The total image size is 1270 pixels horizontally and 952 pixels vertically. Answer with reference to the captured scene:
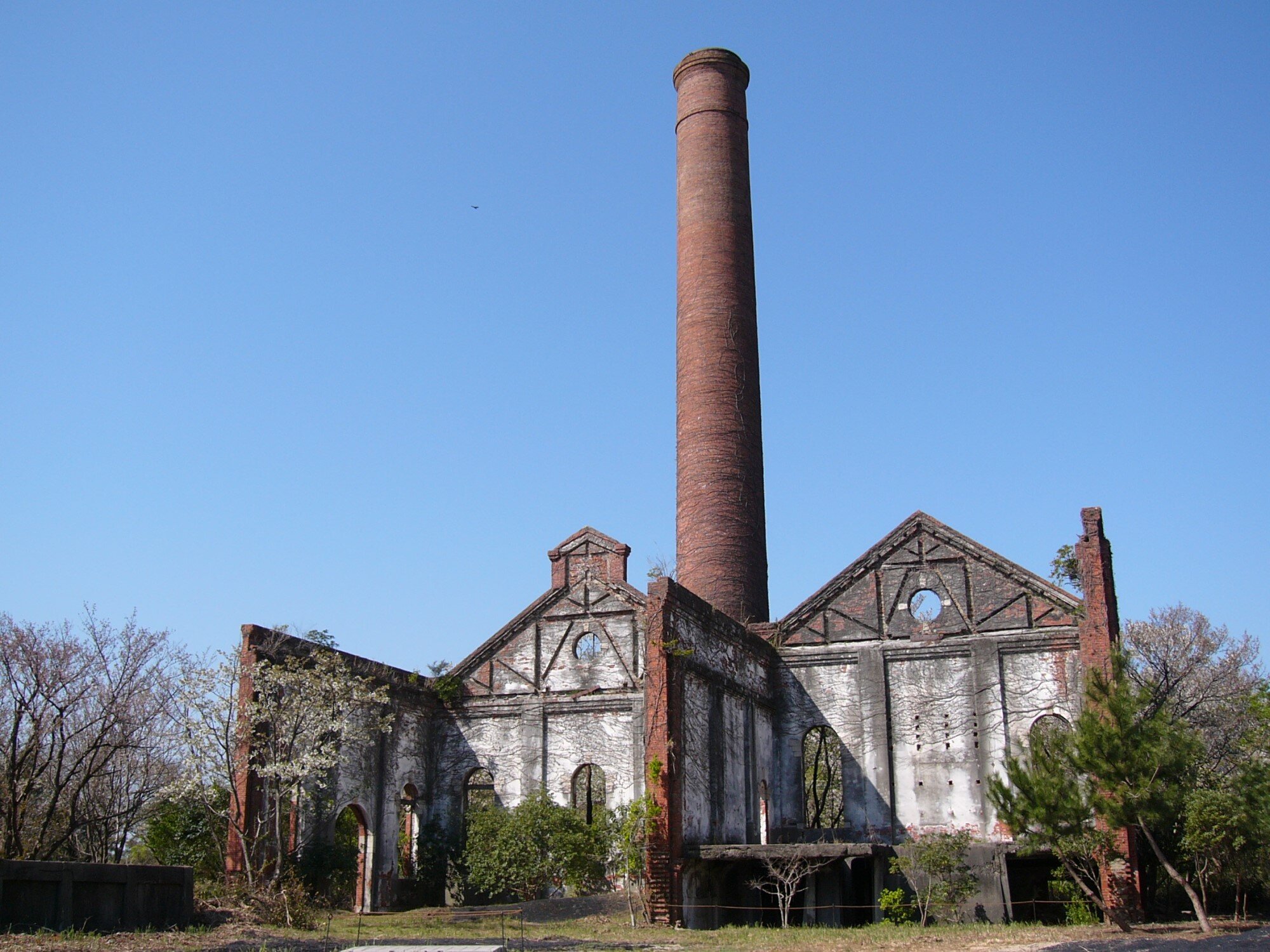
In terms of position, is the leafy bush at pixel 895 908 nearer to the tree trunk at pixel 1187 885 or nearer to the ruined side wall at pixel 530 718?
the tree trunk at pixel 1187 885

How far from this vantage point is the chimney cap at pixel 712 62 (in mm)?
31406

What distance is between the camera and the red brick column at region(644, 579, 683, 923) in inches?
744

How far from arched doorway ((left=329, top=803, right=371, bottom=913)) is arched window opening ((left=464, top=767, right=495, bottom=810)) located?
2424 millimetres

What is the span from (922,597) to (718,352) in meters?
7.67

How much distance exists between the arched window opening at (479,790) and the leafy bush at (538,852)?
4.84 feet

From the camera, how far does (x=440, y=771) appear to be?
984 inches

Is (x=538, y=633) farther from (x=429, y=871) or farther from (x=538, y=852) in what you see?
(x=429, y=871)

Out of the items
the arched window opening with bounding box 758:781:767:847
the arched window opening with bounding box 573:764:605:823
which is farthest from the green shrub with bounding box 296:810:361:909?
the arched window opening with bounding box 758:781:767:847

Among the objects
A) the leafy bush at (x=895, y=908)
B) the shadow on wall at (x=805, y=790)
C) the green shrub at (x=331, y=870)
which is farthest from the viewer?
the shadow on wall at (x=805, y=790)

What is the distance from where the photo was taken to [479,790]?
25844 mm

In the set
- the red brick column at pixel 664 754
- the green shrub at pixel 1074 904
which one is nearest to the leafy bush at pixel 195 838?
the red brick column at pixel 664 754

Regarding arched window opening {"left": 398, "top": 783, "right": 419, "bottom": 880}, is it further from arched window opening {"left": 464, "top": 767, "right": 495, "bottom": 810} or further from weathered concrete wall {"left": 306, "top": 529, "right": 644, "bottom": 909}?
arched window opening {"left": 464, "top": 767, "right": 495, "bottom": 810}

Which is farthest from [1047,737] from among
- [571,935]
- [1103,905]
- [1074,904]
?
[571,935]

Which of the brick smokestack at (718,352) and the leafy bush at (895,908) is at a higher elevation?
the brick smokestack at (718,352)
